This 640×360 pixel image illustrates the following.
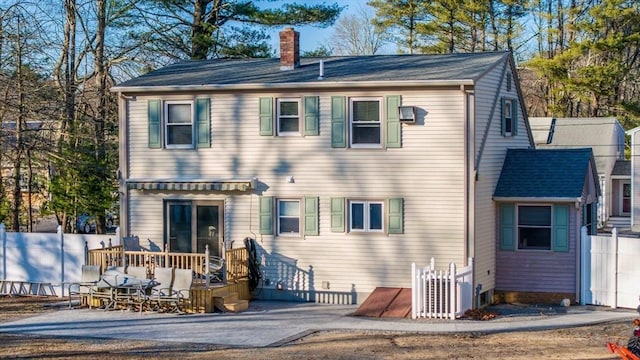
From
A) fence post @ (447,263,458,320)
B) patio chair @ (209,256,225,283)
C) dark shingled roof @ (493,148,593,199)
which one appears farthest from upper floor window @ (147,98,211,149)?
dark shingled roof @ (493,148,593,199)

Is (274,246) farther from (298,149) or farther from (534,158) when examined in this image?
(534,158)

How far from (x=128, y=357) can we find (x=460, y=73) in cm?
1068

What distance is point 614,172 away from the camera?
46250 mm

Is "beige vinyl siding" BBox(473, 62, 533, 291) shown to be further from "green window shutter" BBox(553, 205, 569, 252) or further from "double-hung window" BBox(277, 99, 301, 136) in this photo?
"double-hung window" BBox(277, 99, 301, 136)

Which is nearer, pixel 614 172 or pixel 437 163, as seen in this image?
pixel 437 163

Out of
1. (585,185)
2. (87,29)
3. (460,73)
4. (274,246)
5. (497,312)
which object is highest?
(87,29)

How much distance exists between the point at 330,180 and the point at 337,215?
90 centimetres

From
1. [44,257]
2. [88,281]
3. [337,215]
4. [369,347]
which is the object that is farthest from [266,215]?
[369,347]

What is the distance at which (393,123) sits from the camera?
21.9 meters

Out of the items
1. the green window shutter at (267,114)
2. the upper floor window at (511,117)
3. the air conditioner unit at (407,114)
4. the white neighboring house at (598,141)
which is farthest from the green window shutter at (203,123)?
the white neighboring house at (598,141)

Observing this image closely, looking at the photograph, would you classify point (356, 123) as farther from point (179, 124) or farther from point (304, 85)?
point (179, 124)

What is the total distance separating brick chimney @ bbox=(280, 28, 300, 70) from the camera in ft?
81.2

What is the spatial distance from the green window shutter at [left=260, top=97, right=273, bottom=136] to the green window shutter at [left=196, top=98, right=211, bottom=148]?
1.53m

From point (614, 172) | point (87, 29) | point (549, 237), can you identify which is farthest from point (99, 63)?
point (614, 172)
